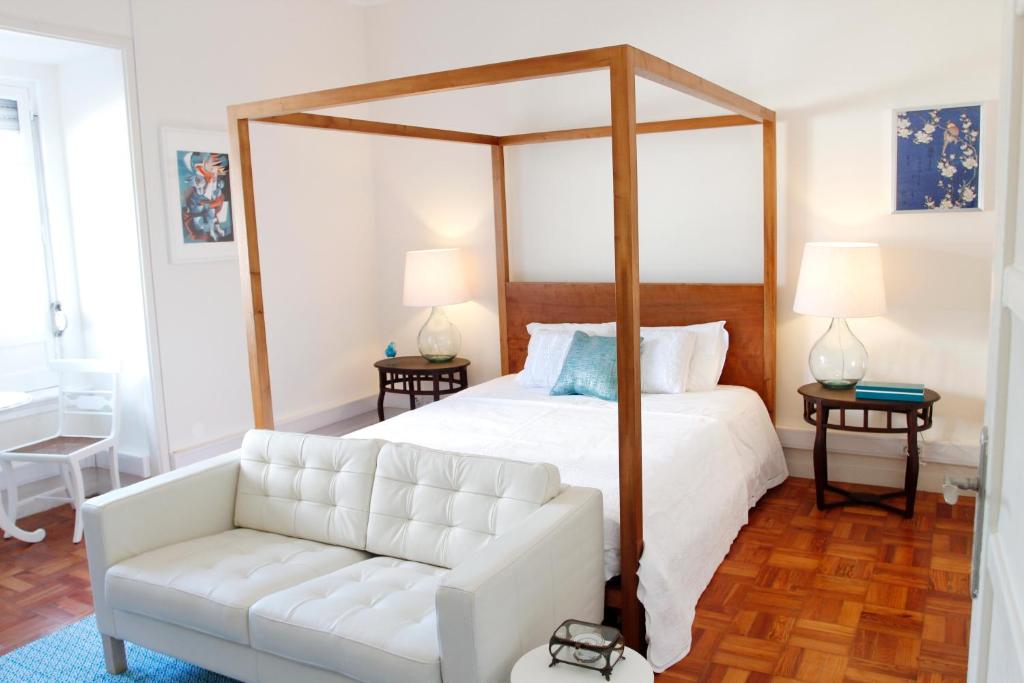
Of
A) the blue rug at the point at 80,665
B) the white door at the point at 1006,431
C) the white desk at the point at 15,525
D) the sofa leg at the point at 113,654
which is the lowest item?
the blue rug at the point at 80,665

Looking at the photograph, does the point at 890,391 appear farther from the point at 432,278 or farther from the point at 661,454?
the point at 432,278

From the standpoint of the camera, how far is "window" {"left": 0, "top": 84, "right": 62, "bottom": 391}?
15.5 ft

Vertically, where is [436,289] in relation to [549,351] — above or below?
above

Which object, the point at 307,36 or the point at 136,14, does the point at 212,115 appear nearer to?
the point at 136,14

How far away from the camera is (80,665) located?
3.09m

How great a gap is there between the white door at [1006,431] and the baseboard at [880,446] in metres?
3.45

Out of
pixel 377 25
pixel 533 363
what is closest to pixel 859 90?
pixel 533 363

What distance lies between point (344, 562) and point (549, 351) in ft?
7.36

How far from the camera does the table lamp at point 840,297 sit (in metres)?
4.17

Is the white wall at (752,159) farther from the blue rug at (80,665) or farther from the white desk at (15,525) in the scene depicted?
the blue rug at (80,665)

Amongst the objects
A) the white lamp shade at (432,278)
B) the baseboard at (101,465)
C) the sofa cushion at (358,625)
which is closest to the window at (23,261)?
the baseboard at (101,465)

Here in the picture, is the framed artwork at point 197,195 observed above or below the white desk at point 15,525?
above

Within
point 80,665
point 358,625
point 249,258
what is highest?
point 249,258

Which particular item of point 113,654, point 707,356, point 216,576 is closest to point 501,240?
point 707,356
